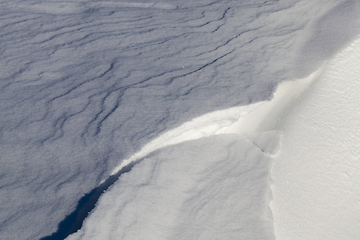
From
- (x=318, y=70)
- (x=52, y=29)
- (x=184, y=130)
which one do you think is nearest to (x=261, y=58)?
(x=318, y=70)

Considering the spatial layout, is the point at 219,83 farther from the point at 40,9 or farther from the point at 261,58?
the point at 40,9

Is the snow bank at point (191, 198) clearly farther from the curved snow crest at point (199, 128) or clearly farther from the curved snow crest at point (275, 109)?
the curved snow crest at point (275, 109)

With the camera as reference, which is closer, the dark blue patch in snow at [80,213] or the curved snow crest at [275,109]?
the dark blue patch in snow at [80,213]

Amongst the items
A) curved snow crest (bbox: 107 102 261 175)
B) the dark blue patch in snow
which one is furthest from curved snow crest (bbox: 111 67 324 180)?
the dark blue patch in snow

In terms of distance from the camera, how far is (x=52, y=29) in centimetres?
330

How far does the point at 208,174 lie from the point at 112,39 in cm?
177

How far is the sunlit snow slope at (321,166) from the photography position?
201 centimetres

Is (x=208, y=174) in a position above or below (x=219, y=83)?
below

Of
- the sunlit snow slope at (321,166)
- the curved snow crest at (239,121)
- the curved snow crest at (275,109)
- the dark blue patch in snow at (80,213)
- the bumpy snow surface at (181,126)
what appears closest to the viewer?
the dark blue patch in snow at (80,213)

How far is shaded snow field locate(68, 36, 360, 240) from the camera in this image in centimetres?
173

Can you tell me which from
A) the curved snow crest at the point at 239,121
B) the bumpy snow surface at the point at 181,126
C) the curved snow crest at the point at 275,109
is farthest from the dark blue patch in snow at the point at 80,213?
the curved snow crest at the point at 275,109

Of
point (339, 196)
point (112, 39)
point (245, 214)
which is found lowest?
point (339, 196)

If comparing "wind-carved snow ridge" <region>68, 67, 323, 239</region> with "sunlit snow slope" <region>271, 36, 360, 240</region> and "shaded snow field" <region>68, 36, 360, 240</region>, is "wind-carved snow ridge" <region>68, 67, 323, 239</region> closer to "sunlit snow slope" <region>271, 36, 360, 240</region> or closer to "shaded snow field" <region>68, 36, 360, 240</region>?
"shaded snow field" <region>68, 36, 360, 240</region>

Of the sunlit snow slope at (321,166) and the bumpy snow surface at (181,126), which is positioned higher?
the bumpy snow surface at (181,126)
